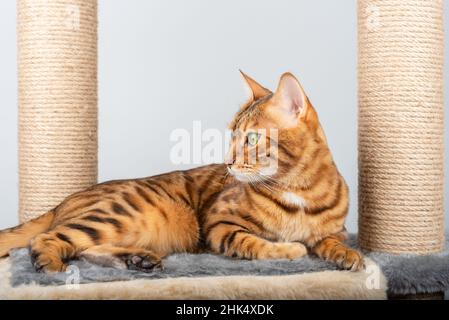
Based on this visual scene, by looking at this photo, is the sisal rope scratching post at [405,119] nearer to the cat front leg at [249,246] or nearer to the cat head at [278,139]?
the cat head at [278,139]

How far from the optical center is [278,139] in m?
1.68

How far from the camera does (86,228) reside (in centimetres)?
161

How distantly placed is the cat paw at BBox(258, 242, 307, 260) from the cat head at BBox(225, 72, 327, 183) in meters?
0.18

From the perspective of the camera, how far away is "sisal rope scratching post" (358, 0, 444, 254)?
6.06 feet

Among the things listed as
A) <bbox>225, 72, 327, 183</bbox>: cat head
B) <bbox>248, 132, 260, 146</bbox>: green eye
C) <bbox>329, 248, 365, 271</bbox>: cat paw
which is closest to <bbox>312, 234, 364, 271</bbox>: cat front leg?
<bbox>329, 248, 365, 271</bbox>: cat paw

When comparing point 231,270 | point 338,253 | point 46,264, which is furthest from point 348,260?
point 46,264

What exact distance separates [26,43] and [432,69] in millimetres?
1302

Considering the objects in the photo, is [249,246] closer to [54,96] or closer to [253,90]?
[253,90]

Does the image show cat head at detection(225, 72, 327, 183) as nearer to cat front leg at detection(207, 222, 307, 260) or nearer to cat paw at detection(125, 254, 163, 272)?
cat front leg at detection(207, 222, 307, 260)

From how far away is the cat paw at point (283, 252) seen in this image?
5.28 feet

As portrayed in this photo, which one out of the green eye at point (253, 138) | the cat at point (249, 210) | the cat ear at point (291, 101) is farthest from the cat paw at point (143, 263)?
the cat ear at point (291, 101)

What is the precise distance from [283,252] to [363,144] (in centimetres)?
51
